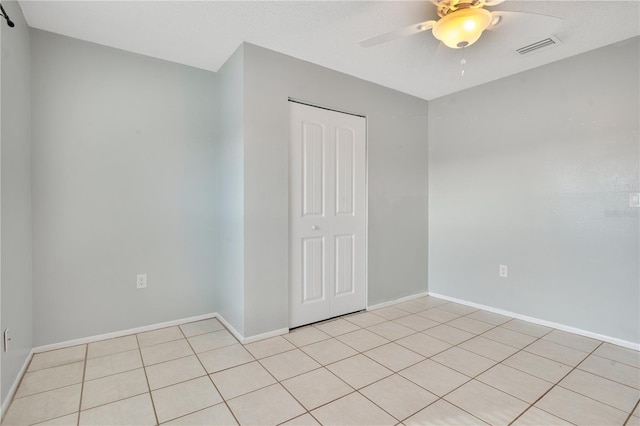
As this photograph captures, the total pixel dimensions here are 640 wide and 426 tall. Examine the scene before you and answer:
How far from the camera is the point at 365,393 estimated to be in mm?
1840

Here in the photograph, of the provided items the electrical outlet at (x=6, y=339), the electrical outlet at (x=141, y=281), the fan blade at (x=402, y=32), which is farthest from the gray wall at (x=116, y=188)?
the fan blade at (x=402, y=32)

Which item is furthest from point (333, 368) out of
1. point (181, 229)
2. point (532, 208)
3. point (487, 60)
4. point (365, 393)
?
point (487, 60)

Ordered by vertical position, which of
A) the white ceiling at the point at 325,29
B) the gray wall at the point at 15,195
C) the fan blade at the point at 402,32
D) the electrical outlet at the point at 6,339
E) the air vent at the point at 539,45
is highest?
the white ceiling at the point at 325,29

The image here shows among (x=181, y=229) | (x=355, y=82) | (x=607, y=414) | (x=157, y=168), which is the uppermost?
(x=355, y=82)

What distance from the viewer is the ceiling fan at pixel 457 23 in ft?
5.81

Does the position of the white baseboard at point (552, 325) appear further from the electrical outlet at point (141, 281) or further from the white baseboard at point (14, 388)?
the white baseboard at point (14, 388)

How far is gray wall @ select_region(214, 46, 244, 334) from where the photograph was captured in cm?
257

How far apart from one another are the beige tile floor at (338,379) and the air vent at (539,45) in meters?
2.35

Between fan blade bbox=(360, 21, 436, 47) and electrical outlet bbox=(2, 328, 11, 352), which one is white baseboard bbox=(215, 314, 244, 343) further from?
A: fan blade bbox=(360, 21, 436, 47)

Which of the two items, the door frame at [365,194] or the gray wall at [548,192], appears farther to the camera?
the door frame at [365,194]

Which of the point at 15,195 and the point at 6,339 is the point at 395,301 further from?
the point at 15,195

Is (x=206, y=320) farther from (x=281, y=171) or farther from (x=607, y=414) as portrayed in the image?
(x=607, y=414)

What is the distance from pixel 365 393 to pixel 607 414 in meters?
1.25

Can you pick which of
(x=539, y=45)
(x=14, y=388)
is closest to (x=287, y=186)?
(x=14, y=388)
